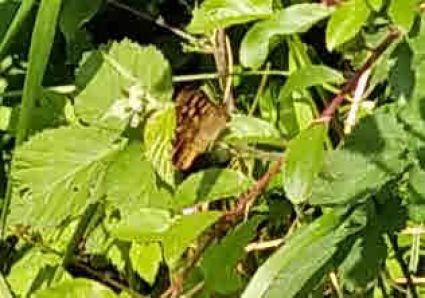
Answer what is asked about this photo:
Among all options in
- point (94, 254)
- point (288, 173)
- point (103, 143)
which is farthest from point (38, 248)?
point (288, 173)

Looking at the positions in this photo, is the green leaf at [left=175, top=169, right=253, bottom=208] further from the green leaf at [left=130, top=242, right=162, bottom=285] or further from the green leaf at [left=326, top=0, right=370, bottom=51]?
the green leaf at [left=326, top=0, right=370, bottom=51]

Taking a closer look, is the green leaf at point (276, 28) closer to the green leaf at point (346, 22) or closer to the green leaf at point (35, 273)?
the green leaf at point (346, 22)

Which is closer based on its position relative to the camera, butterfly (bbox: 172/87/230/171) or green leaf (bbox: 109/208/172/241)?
green leaf (bbox: 109/208/172/241)

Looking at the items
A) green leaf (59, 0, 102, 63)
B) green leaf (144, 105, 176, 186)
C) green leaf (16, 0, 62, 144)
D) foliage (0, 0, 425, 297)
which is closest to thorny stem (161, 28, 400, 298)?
foliage (0, 0, 425, 297)

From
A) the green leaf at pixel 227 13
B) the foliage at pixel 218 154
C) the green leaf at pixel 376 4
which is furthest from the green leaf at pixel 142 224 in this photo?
the green leaf at pixel 376 4

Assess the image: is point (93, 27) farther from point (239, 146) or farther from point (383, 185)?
point (383, 185)
